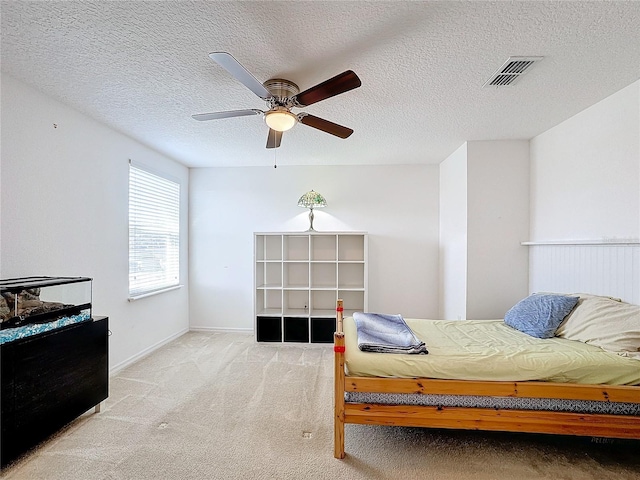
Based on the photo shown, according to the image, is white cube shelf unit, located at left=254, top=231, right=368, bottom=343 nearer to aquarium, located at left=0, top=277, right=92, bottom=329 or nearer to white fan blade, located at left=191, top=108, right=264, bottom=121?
aquarium, located at left=0, top=277, right=92, bottom=329

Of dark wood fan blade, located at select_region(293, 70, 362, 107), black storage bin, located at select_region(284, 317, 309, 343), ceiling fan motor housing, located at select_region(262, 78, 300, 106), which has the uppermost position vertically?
ceiling fan motor housing, located at select_region(262, 78, 300, 106)

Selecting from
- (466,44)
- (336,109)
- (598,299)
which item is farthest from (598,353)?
(336,109)

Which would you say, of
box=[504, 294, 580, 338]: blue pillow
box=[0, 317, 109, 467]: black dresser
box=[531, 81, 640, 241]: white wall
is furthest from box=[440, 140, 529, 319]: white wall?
box=[0, 317, 109, 467]: black dresser

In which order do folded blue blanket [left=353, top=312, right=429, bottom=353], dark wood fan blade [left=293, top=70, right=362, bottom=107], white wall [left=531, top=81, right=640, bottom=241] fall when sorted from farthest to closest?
white wall [left=531, top=81, right=640, bottom=241]
folded blue blanket [left=353, top=312, right=429, bottom=353]
dark wood fan blade [left=293, top=70, right=362, bottom=107]

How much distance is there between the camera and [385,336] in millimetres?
2414

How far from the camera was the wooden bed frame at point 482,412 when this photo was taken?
1922mm

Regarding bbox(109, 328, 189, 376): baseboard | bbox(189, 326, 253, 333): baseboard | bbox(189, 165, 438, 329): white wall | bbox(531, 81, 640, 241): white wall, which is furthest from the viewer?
bbox(189, 326, 253, 333): baseboard

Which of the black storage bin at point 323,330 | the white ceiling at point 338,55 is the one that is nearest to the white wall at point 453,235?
the white ceiling at point 338,55

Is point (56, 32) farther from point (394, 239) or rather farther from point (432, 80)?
point (394, 239)

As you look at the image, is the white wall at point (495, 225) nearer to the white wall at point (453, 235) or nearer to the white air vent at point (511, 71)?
the white wall at point (453, 235)

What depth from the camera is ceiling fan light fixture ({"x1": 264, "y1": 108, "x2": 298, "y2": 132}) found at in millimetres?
2107

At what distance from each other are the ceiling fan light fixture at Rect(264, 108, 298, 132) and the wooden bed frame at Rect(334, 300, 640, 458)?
59.3 inches

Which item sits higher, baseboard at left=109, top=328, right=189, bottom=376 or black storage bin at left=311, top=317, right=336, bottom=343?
black storage bin at left=311, top=317, right=336, bottom=343

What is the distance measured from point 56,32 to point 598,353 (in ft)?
12.8
